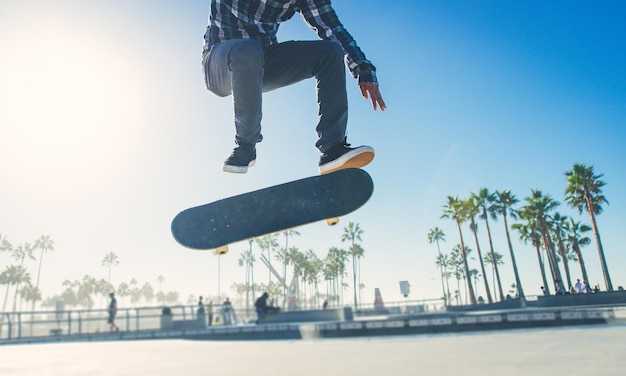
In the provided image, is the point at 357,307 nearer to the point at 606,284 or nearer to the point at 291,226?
the point at 606,284

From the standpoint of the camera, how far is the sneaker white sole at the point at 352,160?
10.1 feet

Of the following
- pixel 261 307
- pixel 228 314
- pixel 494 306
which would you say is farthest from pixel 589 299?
pixel 228 314

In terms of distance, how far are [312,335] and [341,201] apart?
7.47m

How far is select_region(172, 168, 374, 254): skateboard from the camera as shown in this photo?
330 cm

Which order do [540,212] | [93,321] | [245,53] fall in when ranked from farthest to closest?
[540,212]
[93,321]
[245,53]

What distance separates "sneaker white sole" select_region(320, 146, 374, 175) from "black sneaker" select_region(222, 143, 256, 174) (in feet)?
1.93

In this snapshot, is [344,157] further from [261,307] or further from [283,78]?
[261,307]

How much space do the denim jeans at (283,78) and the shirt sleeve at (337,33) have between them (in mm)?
167

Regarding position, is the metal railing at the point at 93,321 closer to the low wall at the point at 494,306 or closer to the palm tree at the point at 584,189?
the low wall at the point at 494,306

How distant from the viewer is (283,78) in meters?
3.43

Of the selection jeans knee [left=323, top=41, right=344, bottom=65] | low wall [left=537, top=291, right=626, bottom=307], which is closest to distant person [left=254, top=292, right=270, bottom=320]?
jeans knee [left=323, top=41, right=344, bottom=65]

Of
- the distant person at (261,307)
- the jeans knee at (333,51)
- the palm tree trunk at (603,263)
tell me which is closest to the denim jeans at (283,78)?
the jeans knee at (333,51)

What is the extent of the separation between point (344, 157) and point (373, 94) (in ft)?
2.29

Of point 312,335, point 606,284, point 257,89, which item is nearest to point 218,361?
point 257,89
